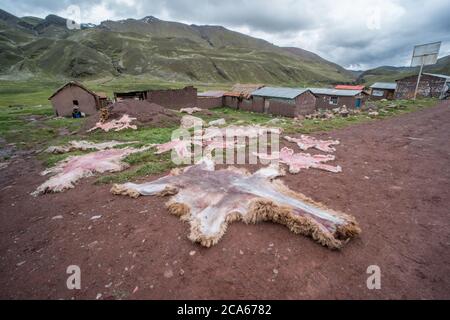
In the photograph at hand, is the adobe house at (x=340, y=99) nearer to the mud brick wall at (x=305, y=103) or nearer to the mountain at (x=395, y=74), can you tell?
the mud brick wall at (x=305, y=103)

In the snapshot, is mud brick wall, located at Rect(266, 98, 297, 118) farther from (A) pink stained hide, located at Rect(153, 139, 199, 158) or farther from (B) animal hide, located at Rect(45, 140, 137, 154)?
(B) animal hide, located at Rect(45, 140, 137, 154)

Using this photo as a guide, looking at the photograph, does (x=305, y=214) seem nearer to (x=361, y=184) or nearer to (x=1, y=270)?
(x=361, y=184)

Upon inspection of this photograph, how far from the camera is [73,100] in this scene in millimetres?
23031

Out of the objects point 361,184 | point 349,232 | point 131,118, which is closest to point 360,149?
point 361,184

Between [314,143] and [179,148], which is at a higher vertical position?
[314,143]

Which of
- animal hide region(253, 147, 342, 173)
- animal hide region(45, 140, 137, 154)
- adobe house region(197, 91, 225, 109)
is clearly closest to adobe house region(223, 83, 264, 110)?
adobe house region(197, 91, 225, 109)

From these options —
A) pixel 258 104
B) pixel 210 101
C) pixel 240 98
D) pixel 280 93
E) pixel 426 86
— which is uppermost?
pixel 426 86

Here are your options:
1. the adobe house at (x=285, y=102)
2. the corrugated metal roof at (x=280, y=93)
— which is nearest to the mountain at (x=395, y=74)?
the corrugated metal roof at (x=280, y=93)

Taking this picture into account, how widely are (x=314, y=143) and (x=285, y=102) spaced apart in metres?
14.2

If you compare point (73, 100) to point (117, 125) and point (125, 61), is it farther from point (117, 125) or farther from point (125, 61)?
point (125, 61)

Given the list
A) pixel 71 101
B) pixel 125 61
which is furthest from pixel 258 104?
pixel 125 61

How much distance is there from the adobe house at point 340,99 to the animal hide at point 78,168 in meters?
26.7

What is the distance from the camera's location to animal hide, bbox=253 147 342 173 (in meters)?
7.04

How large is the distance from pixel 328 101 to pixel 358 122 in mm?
14971
